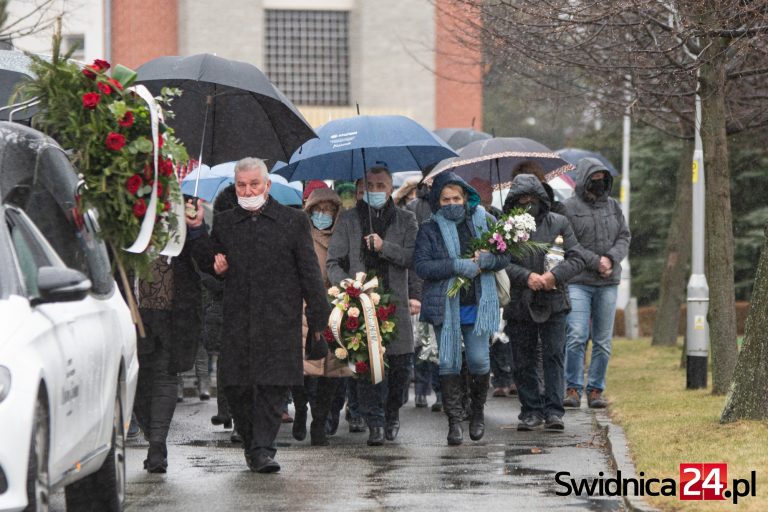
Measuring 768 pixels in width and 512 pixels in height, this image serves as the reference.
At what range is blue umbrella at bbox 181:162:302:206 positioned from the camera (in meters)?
14.7

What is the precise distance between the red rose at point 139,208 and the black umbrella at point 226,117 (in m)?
3.21

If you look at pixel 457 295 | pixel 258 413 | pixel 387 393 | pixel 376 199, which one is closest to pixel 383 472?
pixel 258 413

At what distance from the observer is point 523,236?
12430 millimetres

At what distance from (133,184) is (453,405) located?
4523 millimetres

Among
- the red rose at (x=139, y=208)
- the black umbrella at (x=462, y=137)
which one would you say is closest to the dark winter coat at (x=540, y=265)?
the red rose at (x=139, y=208)

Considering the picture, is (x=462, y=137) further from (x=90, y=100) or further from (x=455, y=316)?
(x=90, y=100)

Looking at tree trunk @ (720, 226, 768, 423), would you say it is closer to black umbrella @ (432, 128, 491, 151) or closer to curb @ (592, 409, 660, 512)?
curb @ (592, 409, 660, 512)

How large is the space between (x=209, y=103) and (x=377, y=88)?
37.7 m

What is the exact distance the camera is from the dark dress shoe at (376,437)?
12.4 m

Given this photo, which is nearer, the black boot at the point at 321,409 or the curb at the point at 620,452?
the curb at the point at 620,452

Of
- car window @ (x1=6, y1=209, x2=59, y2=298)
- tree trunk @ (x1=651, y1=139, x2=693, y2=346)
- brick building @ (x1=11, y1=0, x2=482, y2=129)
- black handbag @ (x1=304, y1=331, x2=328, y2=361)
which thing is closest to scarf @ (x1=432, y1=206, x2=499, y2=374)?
black handbag @ (x1=304, y1=331, x2=328, y2=361)

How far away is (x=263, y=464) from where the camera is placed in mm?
10477

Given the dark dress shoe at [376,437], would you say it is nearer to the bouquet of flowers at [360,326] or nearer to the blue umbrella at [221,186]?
the bouquet of flowers at [360,326]

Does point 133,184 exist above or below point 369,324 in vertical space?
above
